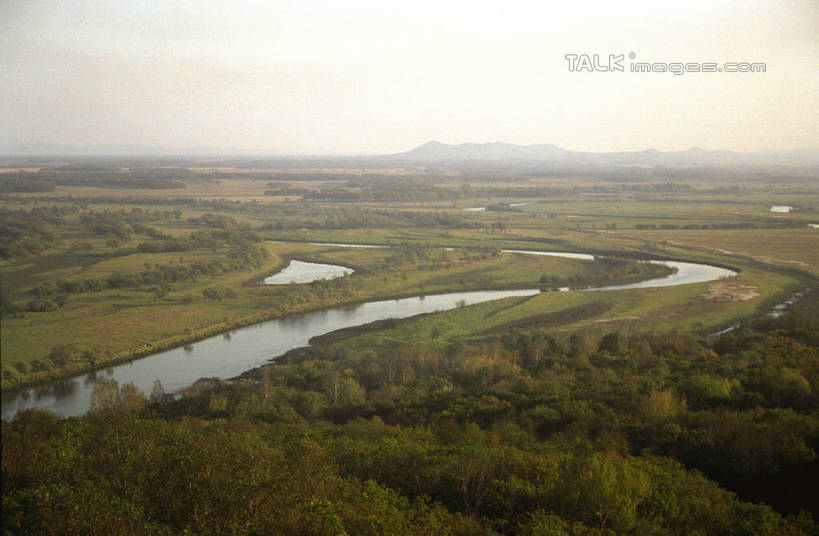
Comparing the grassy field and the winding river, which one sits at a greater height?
the grassy field

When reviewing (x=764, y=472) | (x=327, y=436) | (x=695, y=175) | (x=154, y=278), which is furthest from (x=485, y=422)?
(x=695, y=175)

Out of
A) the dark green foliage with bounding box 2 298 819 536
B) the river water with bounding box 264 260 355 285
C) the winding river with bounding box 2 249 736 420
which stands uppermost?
the dark green foliage with bounding box 2 298 819 536

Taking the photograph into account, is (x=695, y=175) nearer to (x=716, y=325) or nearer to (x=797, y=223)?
(x=797, y=223)

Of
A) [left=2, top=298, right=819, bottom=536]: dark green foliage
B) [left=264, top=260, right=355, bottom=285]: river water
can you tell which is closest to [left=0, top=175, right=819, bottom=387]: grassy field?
[left=264, top=260, right=355, bottom=285]: river water

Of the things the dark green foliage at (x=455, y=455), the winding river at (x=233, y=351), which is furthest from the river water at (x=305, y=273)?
the dark green foliage at (x=455, y=455)

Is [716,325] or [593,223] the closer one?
[716,325]

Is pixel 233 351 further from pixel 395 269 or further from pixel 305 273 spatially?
pixel 395 269

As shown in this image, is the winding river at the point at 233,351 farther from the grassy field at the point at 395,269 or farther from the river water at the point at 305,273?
the river water at the point at 305,273

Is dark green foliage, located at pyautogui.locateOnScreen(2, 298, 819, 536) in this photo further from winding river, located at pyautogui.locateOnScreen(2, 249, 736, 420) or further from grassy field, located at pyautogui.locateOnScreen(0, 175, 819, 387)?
grassy field, located at pyautogui.locateOnScreen(0, 175, 819, 387)
